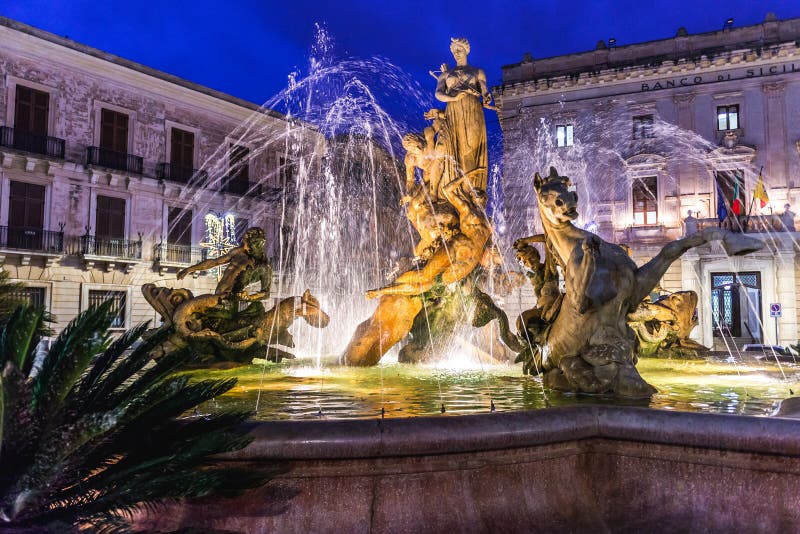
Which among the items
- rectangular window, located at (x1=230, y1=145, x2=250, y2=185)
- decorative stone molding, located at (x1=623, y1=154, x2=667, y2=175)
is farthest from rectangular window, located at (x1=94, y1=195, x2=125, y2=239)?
decorative stone molding, located at (x1=623, y1=154, x2=667, y2=175)

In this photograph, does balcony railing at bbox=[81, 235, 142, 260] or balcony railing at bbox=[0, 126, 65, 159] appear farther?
balcony railing at bbox=[81, 235, 142, 260]

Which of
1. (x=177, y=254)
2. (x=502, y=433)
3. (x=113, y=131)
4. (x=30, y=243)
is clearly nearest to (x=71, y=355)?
(x=502, y=433)

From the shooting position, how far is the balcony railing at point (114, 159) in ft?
76.6

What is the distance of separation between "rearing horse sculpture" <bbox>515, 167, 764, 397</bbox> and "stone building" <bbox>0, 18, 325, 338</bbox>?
17.9 meters

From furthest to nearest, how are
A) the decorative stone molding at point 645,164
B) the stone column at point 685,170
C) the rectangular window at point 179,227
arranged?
the decorative stone molding at point 645,164 → the stone column at point 685,170 → the rectangular window at point 179,227

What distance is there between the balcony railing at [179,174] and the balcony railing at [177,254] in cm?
266

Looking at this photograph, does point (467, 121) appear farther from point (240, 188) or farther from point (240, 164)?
point (240, 164)

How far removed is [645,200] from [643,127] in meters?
3.14

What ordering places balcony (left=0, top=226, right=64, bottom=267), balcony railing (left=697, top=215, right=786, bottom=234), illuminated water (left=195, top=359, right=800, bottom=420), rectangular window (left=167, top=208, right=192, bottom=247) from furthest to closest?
rectangular window (left=167, top=208, right=192, bottom=247) < balcony railing (left=697, top=215, right=786, bottom=234) < balcony (left=0, top=226, right=64, bottom=267) < illuminated water (left=195, top=359, right=800, bottom=420)

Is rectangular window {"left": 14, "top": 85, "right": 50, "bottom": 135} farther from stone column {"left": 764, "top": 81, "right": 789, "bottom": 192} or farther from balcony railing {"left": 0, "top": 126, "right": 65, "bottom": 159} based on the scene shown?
stone column {"left": 764, "top": 81, "right": 789, "bottom": 192}

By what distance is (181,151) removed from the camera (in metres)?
26.5

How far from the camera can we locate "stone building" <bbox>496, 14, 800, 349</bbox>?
25656mm

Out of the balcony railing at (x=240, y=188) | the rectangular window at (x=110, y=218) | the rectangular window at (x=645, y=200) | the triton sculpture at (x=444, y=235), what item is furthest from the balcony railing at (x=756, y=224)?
the rectangular window at (x=110, y=218)

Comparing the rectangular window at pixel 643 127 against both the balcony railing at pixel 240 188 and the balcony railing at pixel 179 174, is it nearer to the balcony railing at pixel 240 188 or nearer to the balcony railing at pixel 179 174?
the balcony railing at pixel 240 188
